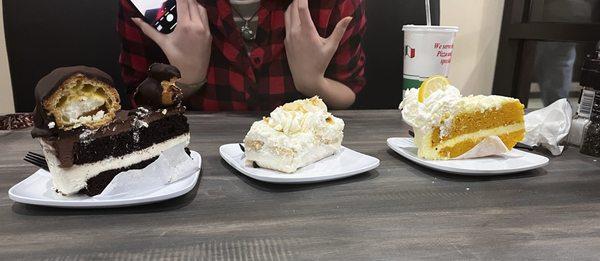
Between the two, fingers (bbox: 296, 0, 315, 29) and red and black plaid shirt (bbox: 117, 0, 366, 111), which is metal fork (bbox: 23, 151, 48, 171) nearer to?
red and black plaid shirt (bbox: 117, 0, 366, 111)

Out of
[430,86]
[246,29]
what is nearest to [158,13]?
[246,29]

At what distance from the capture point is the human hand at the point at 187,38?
217cm

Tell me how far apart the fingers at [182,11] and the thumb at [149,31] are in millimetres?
123

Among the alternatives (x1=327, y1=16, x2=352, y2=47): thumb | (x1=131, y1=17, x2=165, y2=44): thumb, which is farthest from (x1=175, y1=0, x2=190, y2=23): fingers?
(x1=327, y1=16, x2=352, y2=47): thumb

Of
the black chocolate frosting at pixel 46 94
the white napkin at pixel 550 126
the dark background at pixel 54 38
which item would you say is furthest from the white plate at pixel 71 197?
the dark background at pixel 54 38

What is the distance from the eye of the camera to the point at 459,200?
3.32ft

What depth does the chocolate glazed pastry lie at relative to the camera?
3.52 feet

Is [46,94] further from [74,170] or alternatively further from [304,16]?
[304,16]

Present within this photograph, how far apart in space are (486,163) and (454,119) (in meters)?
0.15

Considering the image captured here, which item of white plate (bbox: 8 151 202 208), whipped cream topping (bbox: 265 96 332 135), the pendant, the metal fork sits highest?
the pendant

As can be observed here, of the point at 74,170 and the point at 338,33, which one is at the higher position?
the point at 338,33

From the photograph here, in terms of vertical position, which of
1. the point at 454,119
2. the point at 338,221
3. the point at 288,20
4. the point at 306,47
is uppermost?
the point at 288,20

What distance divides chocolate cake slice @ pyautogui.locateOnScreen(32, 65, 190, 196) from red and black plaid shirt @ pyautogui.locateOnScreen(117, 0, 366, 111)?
118 cm

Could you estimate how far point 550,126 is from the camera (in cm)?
145
